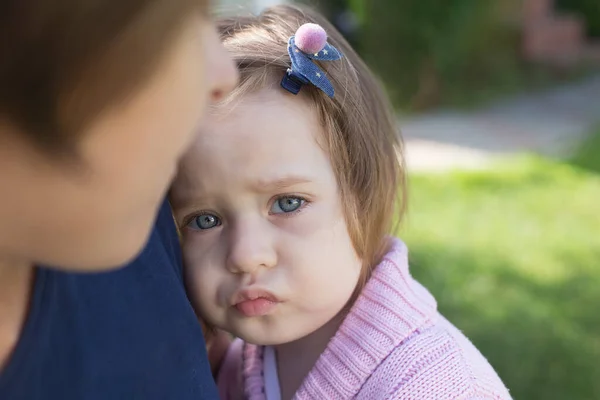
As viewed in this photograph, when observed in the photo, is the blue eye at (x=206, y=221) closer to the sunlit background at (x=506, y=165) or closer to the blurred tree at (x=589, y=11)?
the sunlit background at (x=506, y=165)

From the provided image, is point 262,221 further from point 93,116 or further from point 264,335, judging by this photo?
point 93,116

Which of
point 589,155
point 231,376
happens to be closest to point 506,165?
point 589,155

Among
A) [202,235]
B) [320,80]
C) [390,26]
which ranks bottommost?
[390,26]

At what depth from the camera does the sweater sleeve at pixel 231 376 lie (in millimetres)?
1392

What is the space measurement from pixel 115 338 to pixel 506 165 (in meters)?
4.30

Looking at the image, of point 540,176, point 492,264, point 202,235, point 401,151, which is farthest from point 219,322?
point 540,176

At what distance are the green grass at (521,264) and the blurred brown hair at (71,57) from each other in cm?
129

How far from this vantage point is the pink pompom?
1.17 m

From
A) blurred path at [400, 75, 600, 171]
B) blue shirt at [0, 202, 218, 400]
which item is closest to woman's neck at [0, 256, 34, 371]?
blue shirt at [0, 202, 218, 400]

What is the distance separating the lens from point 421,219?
13.0 ft

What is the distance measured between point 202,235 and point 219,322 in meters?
0.14

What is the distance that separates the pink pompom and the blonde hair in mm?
32

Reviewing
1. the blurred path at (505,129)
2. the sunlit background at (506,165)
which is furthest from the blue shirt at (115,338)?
the blurred path at (505,129)

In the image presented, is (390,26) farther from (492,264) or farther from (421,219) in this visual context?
(492,264)
